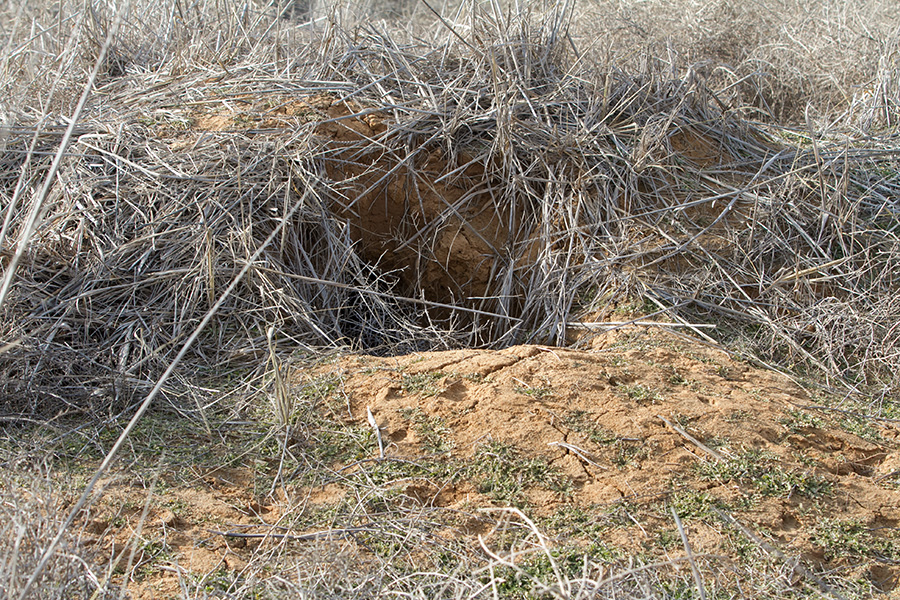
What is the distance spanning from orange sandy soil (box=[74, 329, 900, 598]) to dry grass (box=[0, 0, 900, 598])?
387 millimetres

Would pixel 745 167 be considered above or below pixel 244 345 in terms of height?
above

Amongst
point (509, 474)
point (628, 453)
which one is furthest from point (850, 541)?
point (509, 474)

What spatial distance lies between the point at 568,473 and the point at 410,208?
5.93 feet

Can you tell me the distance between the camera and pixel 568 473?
89.1 inches

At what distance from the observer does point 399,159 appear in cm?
360

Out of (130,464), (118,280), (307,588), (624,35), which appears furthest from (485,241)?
(624,35)

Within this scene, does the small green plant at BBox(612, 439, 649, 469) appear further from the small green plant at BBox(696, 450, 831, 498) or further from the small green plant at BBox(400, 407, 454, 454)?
the small green plant at BBox(400, 407, 454, 454)

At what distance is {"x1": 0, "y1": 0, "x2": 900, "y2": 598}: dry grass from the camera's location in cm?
289

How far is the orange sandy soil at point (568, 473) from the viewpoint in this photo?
2012 mm

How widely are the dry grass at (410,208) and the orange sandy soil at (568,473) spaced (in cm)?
39

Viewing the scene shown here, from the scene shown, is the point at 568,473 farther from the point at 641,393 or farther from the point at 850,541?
the point at 850,541

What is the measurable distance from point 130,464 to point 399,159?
6.23 ft

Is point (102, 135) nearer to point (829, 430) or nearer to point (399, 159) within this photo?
Result: point (399, 159)

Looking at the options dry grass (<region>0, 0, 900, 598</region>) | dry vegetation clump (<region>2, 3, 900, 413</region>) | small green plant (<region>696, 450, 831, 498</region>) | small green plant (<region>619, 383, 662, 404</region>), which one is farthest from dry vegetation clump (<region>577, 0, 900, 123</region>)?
small green plant (<region>696, 450, 831, 498</region>)
